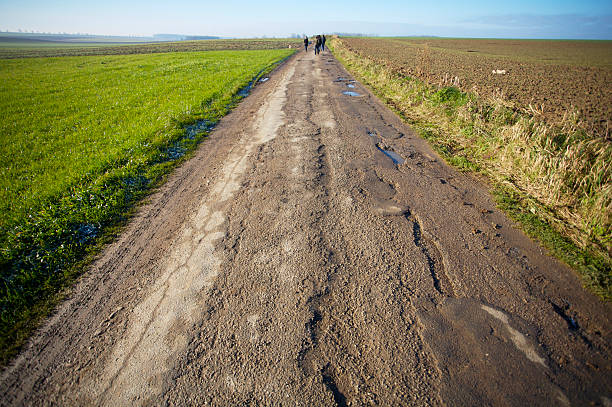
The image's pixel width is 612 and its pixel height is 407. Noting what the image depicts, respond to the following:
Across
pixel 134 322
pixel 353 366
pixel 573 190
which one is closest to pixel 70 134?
pixel 134 322

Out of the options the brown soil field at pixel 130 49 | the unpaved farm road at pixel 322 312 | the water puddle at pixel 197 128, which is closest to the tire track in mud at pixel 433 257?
the unpaved farm road at pixel 322 312

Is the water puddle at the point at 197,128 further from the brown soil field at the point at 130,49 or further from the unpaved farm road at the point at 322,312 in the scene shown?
the brown soil field at the point at 130,49

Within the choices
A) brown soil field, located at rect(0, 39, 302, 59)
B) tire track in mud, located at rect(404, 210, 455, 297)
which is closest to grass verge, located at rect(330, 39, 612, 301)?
tire track in mud, located at rect(404, 210, 455, 297)

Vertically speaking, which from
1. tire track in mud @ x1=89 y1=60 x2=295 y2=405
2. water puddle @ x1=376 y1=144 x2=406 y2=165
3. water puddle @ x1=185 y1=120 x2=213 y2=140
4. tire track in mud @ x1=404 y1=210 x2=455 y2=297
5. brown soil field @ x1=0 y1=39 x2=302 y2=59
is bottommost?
tire track in mud @ x1=89 y1=60 x2=295 y2=405

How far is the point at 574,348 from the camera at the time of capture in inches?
86.7

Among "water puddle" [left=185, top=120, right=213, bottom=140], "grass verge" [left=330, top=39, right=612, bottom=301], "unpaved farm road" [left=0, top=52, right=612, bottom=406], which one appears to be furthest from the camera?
"water puddle" [left=185, top=120, right=213, bottom=140]

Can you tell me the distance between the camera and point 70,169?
546 centimetres

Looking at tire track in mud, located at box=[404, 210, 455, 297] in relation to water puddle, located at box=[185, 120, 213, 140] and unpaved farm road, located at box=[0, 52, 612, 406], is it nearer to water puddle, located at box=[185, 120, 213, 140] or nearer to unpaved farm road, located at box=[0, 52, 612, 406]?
unpaved farm road, located at box=[0, 52, 612, 406]

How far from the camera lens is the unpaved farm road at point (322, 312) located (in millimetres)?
1975

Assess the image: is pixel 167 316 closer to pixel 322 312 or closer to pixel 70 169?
pixel 322 312

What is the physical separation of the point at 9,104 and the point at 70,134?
653 cm

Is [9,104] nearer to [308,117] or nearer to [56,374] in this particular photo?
[308,117]

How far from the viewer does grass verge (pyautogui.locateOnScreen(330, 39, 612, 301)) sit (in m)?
3.21

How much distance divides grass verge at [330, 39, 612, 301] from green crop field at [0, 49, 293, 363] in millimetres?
5455
